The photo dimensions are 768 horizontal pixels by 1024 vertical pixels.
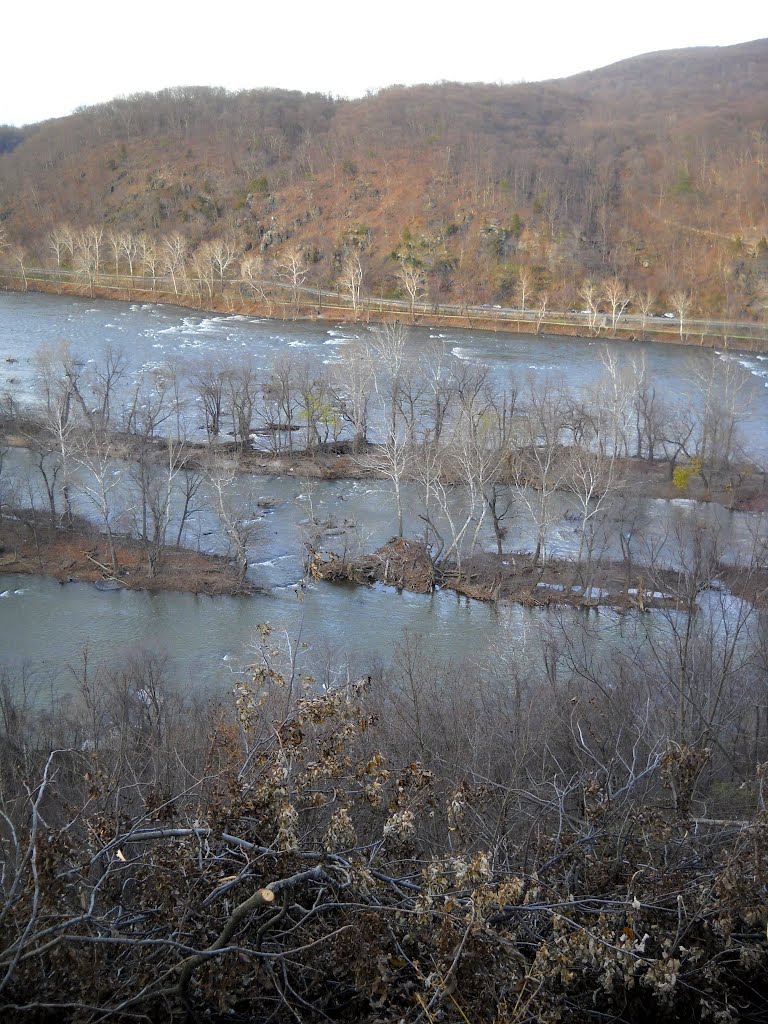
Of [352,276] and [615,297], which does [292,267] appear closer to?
[352,276]

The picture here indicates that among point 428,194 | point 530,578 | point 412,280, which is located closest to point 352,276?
point 412,280

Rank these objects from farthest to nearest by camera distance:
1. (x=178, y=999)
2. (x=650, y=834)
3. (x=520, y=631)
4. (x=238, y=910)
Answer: (x=520, y=631) < (x=650, y=834) < (x=178, y=999) < (x=238, y=910)

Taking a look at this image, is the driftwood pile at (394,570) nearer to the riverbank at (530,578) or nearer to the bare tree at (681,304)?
the riverbank at (530,578)

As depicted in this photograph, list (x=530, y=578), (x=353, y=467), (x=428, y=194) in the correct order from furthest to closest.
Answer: (x=428, y=194)
(x=353, y=467)
(x=530, y=578)

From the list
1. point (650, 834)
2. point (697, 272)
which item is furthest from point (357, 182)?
point (650, 834)

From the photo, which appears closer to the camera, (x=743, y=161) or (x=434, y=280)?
(x=434, y=280)

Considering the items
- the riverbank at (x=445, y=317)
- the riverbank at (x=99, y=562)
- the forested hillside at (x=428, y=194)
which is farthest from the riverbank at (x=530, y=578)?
the forested hillside at (x=428, y=194)

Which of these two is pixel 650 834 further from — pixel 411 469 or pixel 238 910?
pixel 411 469
